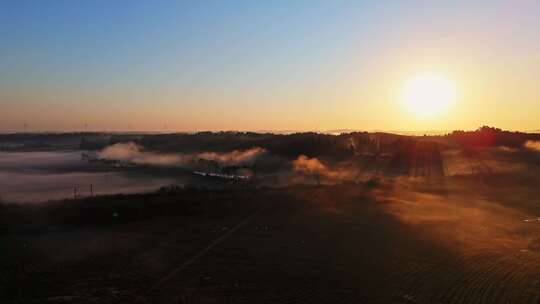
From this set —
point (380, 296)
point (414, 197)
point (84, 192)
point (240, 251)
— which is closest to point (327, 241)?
point (240, 251)

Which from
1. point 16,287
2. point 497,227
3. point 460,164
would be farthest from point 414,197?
point 460,164

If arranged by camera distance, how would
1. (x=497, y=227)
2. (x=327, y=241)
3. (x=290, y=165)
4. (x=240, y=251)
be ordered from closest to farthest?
1. (x=240, y=251)
2. (x=327, y=241)
3. (x=497, y=227)
4. (x=290, y=165)

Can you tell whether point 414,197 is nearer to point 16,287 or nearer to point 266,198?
point 266,198

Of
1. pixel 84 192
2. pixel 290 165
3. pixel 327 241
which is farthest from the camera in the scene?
pixel 290 165

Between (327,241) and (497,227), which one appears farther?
(497,227)

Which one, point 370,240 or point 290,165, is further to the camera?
point 290,165

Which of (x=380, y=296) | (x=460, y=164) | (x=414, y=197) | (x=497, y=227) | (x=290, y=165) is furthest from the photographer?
(x=290, y=165)

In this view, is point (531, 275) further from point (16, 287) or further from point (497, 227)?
point (16, 287)
